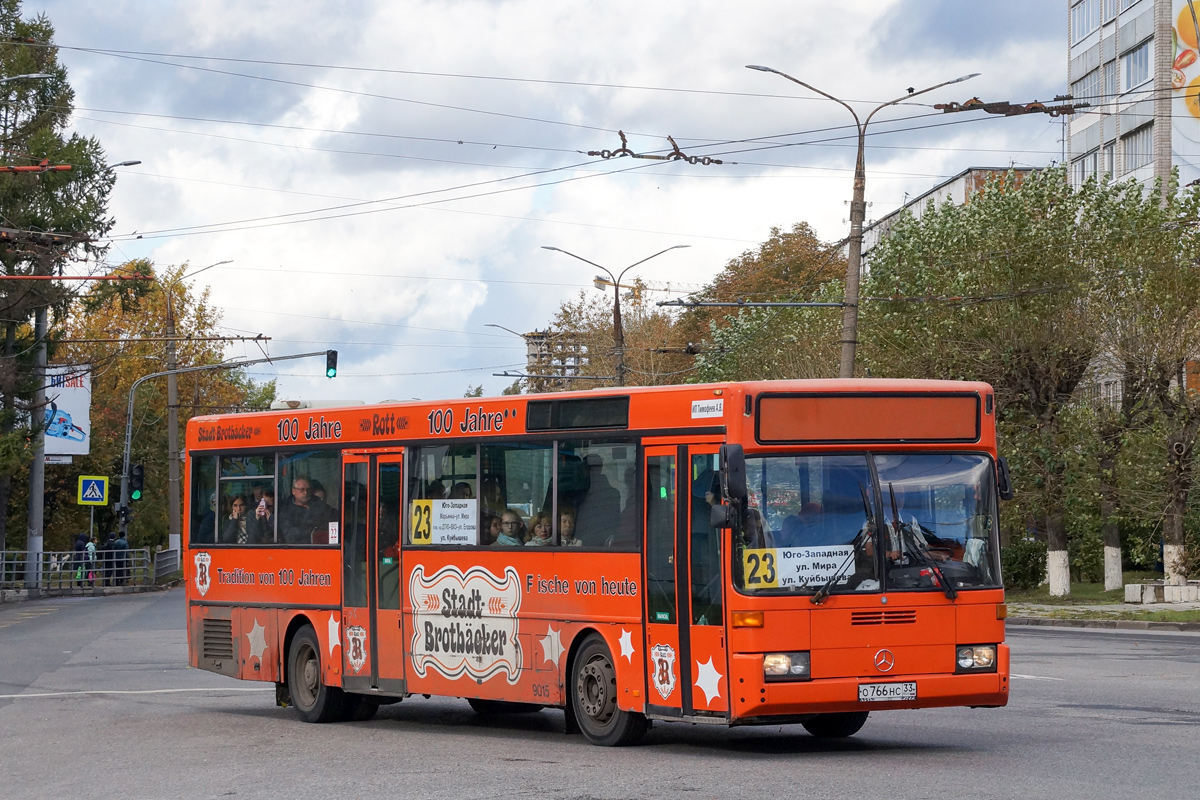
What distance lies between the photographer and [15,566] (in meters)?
48.4

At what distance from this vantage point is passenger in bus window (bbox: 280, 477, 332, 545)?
52.1ft

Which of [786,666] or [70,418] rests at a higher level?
[70,418]

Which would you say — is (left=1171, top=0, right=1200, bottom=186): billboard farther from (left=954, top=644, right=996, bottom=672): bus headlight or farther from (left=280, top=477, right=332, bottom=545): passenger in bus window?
(left=954, top=644, right=996, bottom=672): bus headlight

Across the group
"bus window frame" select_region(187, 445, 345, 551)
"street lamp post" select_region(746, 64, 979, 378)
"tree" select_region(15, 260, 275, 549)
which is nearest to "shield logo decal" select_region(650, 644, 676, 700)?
"bus window frame" select_region(187, 445, 345, 551)

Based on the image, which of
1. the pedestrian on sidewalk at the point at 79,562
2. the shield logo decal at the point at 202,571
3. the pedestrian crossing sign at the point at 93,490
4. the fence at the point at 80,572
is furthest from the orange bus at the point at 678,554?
the pedestrian crossing sign at the point at 93,490

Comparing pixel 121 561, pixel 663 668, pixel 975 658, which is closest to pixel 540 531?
pixel 663 668

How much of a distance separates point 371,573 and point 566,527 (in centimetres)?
278

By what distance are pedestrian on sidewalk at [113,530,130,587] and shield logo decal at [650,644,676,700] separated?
40.9m

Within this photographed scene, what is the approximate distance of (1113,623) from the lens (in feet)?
101

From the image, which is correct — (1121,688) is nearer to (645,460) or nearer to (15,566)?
(645,460)

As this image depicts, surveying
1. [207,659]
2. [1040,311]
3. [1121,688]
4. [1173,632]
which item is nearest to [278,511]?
[207,659]

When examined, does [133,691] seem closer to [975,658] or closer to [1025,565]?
[975,658]

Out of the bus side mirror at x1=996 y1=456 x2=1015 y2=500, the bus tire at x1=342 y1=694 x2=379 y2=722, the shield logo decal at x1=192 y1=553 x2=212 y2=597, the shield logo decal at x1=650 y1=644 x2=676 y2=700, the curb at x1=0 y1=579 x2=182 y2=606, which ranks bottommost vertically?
the curb at x1=0 y1=579 x2=182 y2=606

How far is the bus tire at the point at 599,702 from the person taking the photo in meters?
12.3
